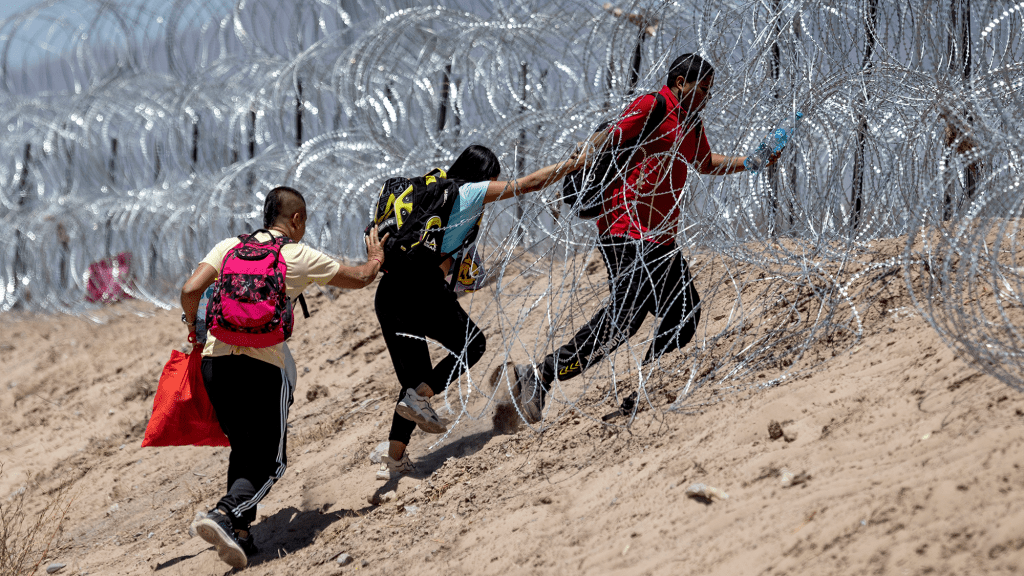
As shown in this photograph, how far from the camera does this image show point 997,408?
234cm

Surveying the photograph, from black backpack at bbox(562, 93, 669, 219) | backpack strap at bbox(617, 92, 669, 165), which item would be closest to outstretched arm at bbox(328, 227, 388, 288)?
black backpack at bbox(562, 93, 669, 219)

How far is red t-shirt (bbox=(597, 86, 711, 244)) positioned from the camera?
10.9 ft

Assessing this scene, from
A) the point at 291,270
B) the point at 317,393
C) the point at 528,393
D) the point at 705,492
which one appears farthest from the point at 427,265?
the point at 317,393

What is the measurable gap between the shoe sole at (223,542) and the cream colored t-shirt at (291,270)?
26.4 inches

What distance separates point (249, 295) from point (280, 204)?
0.43m

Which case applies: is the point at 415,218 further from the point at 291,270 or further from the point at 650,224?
the point at 650,224

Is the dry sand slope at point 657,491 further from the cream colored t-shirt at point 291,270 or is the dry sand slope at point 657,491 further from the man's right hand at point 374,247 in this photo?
the man's right hand at point 374,247

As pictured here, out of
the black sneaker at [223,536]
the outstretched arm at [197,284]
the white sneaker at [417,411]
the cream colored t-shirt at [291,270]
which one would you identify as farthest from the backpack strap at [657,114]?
the black sneaker at [223,536]

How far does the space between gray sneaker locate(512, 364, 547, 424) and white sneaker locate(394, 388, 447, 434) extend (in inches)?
15.6

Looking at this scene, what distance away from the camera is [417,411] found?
3646 millimetres

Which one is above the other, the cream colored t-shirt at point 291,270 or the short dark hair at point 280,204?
the short dark hair at point 280,204

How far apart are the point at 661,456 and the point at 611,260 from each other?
960 millimetres

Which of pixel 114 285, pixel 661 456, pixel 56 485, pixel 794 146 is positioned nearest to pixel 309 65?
pixel 114 285

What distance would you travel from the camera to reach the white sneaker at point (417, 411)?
3648 millimetres
